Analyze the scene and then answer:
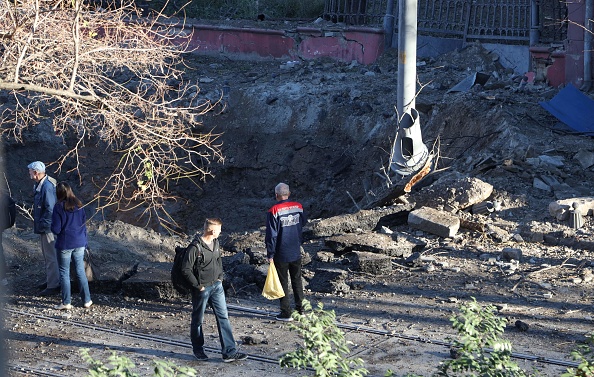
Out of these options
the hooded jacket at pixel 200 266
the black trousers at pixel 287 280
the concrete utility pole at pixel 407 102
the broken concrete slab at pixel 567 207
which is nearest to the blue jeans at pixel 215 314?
the hooded jacket at pixel 200 266

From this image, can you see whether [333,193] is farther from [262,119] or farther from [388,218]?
[388,218]

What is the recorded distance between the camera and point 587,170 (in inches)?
570

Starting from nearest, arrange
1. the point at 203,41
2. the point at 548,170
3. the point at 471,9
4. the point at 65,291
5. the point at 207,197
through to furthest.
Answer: the point at 65,291, the point at 548,170, the point at 207,197, the point at 471,9, the point at 203,41

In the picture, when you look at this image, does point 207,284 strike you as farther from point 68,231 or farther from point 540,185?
point 540,185

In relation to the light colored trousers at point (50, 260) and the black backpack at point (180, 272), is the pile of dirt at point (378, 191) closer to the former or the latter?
the light colored trousers at point (50, 260)

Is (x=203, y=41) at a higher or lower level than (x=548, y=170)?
higher

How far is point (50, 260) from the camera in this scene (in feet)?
35.2

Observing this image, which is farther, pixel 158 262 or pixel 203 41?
pixel 203 41

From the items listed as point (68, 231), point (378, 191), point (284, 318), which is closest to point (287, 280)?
point (284, 318)

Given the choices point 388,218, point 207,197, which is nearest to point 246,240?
point 388,218

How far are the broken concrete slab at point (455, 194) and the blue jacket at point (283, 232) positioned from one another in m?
4.46

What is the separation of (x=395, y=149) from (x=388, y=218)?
1.71m

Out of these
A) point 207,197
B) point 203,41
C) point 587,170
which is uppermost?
point 203,41

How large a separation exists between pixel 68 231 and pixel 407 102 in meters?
6.38
